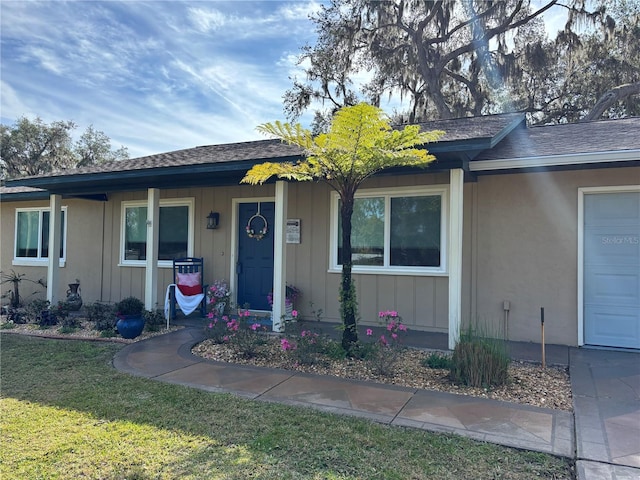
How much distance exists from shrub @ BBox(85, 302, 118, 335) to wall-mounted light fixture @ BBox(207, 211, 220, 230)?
2.36 m

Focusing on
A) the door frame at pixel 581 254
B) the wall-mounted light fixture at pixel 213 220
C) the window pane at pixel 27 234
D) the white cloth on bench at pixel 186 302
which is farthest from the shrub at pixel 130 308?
the door frame at pixel 581 254

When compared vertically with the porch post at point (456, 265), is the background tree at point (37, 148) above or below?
above

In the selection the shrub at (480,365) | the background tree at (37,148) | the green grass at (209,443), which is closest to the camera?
the green grass at (209,443)

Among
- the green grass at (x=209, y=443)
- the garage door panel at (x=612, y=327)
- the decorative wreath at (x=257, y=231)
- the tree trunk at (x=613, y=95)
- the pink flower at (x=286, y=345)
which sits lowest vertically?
the green grass at (x=209, y=443)

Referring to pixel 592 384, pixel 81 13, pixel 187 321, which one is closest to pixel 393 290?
pixel 592 384

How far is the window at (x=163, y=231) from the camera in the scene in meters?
8.97

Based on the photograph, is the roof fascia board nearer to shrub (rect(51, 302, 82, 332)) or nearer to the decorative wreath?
the decorative wreath

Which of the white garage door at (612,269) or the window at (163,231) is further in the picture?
the window at (163,231)

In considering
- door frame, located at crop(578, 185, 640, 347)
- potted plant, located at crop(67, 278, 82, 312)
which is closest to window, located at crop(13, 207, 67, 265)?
potted plant, located at crop(67, 278, 82, 312)

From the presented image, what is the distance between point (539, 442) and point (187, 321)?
6.20 meters

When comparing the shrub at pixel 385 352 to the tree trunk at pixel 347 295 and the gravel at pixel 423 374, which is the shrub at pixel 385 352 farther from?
the tree trunk at pixel 347 295

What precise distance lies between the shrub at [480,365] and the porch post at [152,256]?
17.6 ft

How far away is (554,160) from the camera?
17.5ft

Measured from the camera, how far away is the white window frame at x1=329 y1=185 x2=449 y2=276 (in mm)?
6582
